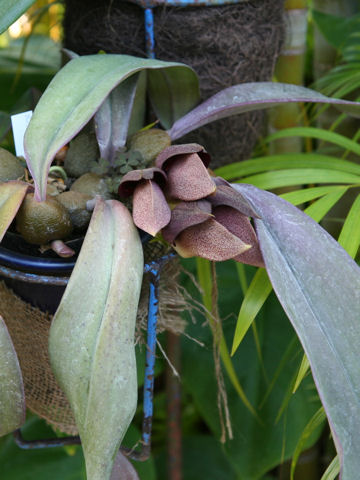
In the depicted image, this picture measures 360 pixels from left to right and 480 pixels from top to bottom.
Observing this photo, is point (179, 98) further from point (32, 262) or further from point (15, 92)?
point (15, 92)

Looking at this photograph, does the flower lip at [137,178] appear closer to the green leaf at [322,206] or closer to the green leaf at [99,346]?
the green leaf at [99,346]

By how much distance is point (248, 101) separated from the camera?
23.4 inches

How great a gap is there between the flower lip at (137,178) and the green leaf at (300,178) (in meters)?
0.14

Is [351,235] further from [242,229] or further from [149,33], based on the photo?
[149,33]

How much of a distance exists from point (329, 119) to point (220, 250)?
1.65 ft

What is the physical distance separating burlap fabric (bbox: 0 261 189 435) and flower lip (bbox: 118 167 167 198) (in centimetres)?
12

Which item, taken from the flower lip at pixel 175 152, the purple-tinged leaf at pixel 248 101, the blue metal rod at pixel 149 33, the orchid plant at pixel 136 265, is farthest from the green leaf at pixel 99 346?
the blue metal rod at pixel 149 33

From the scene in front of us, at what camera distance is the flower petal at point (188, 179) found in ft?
1.68

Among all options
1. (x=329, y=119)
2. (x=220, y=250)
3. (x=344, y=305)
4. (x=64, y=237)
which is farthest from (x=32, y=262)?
(x=329, y=119)

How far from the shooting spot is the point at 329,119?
907 millimetres

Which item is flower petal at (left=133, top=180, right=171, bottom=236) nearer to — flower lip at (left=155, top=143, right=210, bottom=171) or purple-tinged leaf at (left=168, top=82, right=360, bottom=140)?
flower lip at (left=155, top=143, right=210, bottom=171)

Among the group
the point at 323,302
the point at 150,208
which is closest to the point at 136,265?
the point at 150,208

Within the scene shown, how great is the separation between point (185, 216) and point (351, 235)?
0.18 m

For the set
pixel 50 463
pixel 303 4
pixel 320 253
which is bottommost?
pixel 50 463
